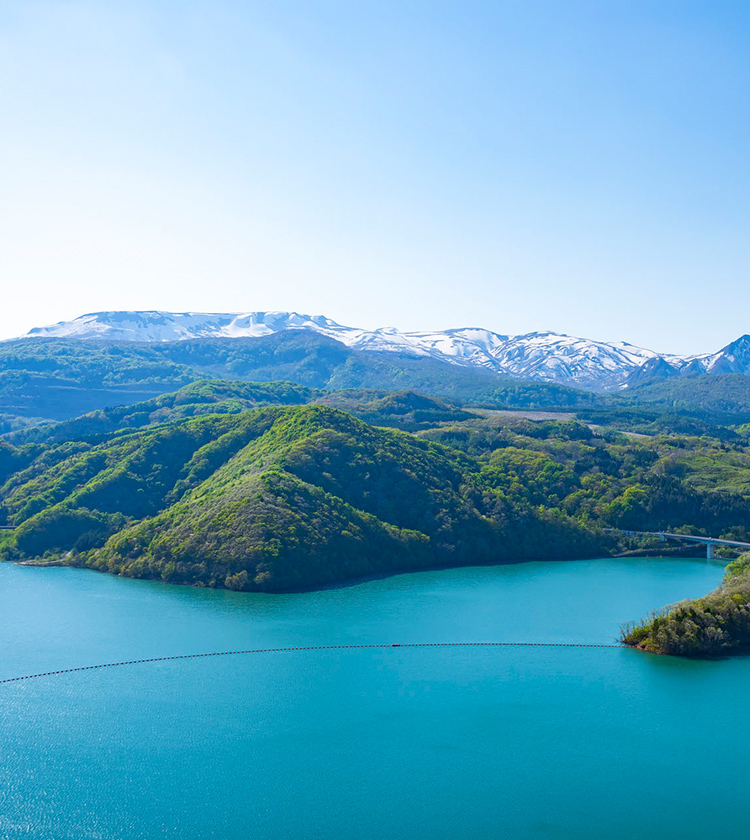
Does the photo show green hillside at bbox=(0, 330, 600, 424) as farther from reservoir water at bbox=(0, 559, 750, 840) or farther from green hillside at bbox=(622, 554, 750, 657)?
green hillside at bbox=(622, 554, 750, 657)

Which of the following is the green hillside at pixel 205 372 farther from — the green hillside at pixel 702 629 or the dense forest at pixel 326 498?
the green hillside at pixel 702 629

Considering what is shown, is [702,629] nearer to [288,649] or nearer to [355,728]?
[355,728]

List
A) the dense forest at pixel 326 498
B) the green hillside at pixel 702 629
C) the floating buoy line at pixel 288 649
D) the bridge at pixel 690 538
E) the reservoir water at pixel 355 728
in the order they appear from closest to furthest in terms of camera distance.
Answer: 1. the reservoir water at pixel 355 728
2. the floating buoy line at pixel 288 649
3. the green hillside at pixel 702 629
4. the dense forest at pixel 326 498
5. the bridge at pixel 690 538

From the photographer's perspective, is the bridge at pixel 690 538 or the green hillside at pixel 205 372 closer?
the bridge at pixel 690 538

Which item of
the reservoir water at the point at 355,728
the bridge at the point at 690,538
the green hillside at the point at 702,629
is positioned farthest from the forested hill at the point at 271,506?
the green hillside at the point at 702,629

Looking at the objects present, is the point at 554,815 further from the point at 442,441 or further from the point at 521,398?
the point at 521,398

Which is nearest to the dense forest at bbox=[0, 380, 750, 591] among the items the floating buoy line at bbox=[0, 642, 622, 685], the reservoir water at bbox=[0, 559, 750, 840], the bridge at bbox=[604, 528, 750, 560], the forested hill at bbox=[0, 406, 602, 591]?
the forested hill at bbox=[0, 406, 602, 591]
